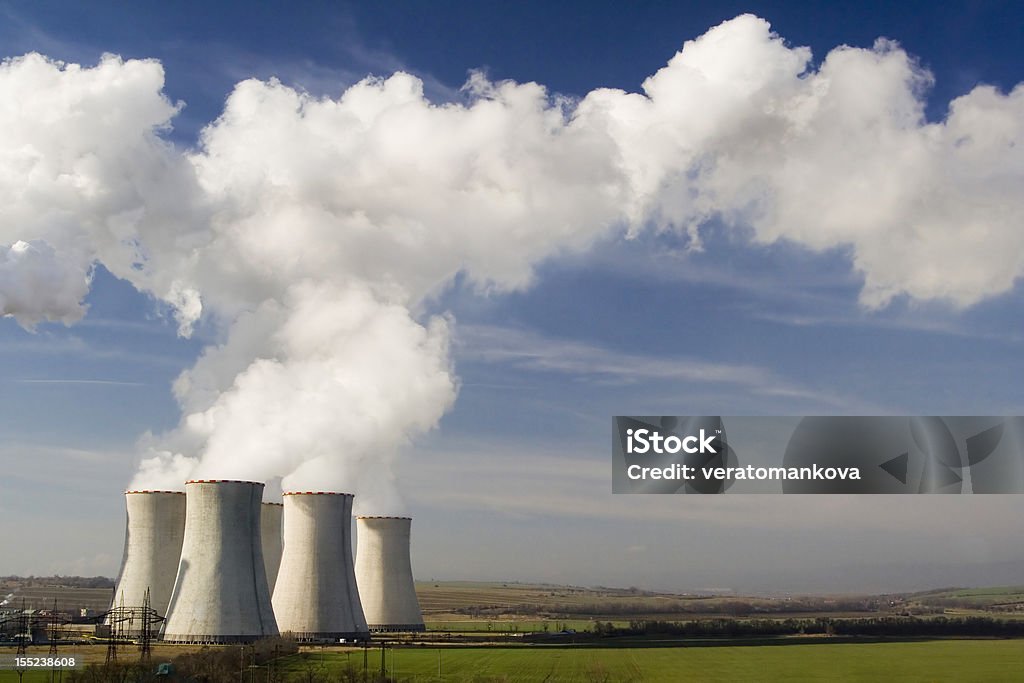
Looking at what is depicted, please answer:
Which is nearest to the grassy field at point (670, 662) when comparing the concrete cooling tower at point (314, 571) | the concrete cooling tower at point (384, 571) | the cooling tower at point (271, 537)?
the concrete cooling tower at point (314, 571)

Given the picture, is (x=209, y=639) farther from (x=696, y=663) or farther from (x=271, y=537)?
(x=696, y=663)

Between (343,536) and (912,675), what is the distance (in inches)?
1141

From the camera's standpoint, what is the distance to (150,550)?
187ft

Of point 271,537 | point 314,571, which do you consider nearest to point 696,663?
point 314,571

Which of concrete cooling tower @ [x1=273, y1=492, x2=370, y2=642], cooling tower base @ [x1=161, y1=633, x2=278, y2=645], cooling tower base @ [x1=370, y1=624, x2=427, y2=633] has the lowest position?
cooling tower base @ [x1=370, y1=624, x2=427, y2=633]

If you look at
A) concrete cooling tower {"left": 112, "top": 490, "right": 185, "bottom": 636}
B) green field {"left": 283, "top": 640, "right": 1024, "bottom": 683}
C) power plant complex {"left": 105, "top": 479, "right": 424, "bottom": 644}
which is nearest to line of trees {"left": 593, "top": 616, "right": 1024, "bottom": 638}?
green field {"left": 283, "top": 640, "right": 1024, "bottom": 683}

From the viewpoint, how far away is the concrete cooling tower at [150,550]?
187 ft

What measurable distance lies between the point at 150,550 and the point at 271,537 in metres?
8.78

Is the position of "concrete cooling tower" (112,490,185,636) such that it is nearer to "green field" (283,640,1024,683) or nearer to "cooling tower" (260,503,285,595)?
"cooling tower" (260,503,285,595)

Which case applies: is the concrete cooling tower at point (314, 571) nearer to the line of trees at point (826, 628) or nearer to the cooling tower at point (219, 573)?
the cooling tower at point (219, 573)

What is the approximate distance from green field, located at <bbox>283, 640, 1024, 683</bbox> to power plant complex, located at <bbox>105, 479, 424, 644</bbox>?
14.6 feet

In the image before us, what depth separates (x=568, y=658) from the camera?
50.6 meters

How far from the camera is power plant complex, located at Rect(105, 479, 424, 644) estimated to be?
5028cm

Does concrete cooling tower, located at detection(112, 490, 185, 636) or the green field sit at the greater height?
concrete cooling tower, located at detection(112, 490, 185, 636)
